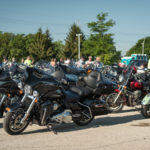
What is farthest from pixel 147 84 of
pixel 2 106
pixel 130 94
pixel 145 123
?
pixel 2 106

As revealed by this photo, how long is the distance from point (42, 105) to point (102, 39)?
38284mm

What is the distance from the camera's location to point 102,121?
7.55m

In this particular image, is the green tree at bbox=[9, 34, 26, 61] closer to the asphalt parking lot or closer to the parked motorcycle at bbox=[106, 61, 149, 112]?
the parked motorcycle at bbox=[106, 61, 149, 112]

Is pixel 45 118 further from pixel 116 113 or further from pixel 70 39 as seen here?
pixel 70 39

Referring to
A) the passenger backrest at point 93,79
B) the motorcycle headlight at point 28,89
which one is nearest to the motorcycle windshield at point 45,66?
the passenger backrest at point 93,79

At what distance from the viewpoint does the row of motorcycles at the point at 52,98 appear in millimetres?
5785

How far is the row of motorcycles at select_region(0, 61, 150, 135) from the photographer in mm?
5785

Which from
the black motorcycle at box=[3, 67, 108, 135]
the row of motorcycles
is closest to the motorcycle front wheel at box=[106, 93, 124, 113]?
the row of motorcycles

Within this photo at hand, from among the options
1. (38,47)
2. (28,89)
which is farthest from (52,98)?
(38,47)

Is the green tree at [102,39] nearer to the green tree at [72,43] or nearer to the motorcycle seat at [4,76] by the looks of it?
the green tree at [72,43]

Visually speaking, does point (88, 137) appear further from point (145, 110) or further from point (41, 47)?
point (41, 47)

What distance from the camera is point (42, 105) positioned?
587 cm

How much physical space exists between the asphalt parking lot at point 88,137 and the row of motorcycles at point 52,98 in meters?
0.24

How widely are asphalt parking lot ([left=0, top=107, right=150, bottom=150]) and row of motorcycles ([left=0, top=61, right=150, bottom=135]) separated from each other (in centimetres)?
24
